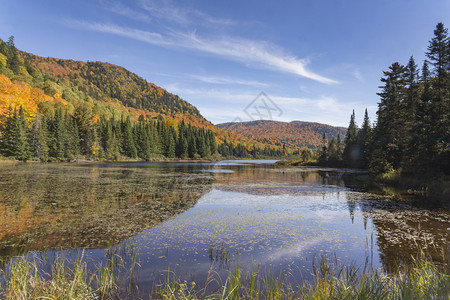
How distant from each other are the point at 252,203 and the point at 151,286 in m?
11.8

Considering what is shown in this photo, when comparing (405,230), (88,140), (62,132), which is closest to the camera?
(405,230)

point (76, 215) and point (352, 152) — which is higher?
point (352, 152)

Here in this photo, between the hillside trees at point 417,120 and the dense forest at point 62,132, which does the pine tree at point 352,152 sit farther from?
the dense forest at point 62,132

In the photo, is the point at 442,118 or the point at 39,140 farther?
the point at 39,140

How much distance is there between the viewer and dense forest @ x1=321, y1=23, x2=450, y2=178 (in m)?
23.5

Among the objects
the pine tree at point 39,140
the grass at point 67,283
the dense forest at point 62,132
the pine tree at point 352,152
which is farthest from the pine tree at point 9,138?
the pine tree at point 352,152

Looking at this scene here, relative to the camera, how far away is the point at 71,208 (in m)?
14.1

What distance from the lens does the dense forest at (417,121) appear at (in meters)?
23.5

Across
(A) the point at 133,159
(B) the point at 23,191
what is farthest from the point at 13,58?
(B) the point at 23,191

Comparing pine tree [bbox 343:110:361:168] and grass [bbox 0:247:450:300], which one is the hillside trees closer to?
grass [bbox 0:247:450:300]

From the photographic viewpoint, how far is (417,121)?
86.4 feet

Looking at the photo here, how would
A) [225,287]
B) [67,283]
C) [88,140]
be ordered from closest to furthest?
→ 1. [225,287]
2. [67,283]
3. [88,140]

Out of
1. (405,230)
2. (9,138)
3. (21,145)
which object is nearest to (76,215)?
(405,230)

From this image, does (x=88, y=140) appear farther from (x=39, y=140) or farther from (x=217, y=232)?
(x=217, y=232)
